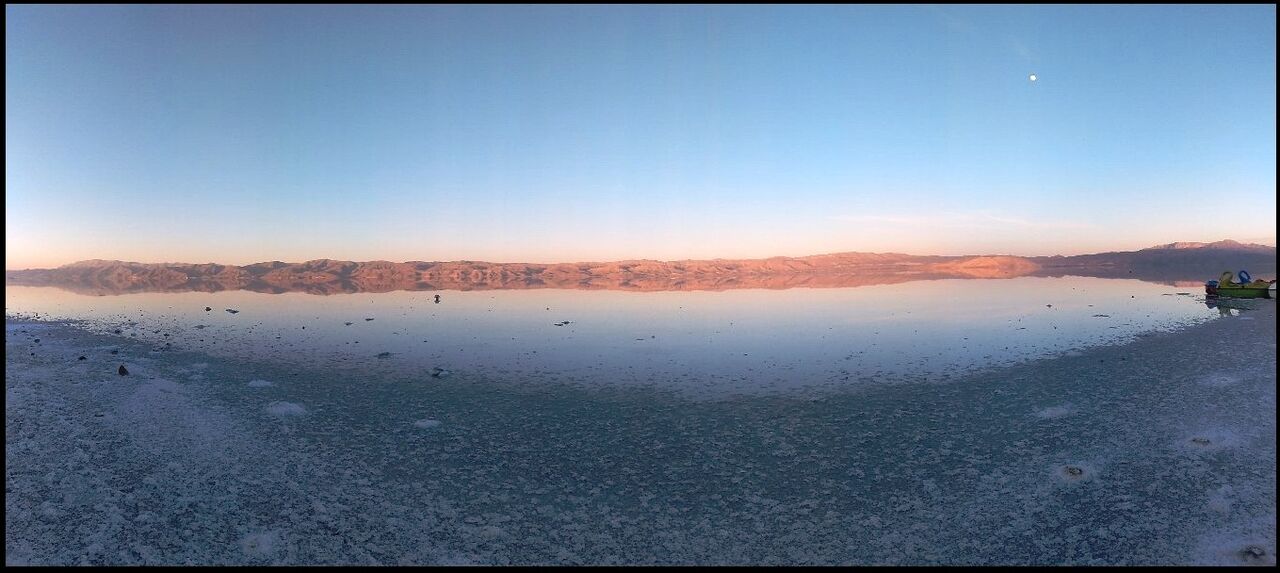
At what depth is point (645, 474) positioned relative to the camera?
10.4 m

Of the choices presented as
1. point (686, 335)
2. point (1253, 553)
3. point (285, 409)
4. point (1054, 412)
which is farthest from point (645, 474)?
point (686, 335)

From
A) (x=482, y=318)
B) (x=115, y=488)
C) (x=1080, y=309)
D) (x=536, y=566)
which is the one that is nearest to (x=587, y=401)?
(x=536, y=566)

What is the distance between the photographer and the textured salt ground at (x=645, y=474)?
7.97m

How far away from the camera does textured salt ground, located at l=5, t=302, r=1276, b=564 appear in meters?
7.97

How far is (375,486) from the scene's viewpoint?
9938 mm

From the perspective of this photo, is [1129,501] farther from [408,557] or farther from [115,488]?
[115,488]

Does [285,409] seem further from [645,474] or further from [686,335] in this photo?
[686,335]

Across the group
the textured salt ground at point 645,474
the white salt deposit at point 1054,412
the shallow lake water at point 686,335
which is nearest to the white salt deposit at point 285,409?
the textured salt ground at point 645,474

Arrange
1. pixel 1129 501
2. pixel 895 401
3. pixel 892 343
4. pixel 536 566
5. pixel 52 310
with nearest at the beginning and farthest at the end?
pixel 536 566
pixel 1129 501
pixel 895 401
pixel 892 343
pixel 52 310

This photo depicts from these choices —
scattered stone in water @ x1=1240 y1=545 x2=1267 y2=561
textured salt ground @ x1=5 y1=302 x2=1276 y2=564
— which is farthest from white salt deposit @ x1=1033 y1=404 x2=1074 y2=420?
scattered stone in water @ x1=1240 y1=545 x2=1267 y2=561

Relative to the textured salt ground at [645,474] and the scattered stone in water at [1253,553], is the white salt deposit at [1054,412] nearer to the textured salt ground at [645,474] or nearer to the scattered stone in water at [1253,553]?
the textured salt ground at [645,474]

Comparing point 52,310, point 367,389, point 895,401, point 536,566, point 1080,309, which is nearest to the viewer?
point 536,566

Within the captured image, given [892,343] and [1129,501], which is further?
[892,343]

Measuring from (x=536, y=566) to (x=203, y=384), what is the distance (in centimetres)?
1550
